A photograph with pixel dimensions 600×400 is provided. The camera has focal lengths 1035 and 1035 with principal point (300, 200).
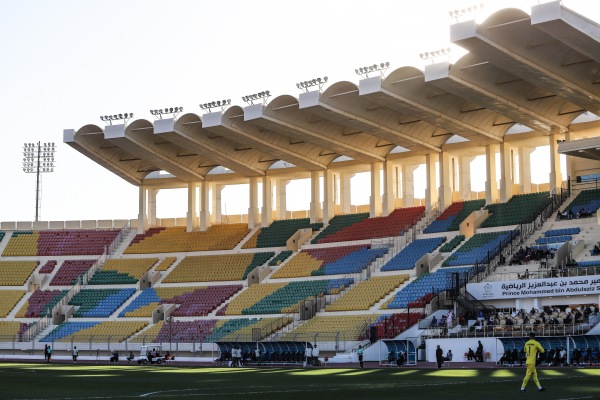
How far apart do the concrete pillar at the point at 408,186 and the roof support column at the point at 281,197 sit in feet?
32.2

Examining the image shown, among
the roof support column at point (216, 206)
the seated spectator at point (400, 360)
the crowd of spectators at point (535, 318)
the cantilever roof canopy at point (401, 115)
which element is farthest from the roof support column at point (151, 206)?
the seated spectator at point (400, 360)

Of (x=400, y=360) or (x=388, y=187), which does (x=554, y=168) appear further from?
(x=400, y=360)

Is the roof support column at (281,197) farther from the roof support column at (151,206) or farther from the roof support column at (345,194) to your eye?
the roof support column at (151,206)

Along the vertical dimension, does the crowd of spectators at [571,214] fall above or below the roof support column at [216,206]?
below

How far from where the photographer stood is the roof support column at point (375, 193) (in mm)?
69294

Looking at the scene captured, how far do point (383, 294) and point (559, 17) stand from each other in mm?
21331

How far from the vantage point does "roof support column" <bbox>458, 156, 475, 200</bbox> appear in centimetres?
6725

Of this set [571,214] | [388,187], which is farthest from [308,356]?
[388,187]

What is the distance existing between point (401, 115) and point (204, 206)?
21890 mm

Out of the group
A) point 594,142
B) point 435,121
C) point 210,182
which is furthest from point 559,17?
point 210,182

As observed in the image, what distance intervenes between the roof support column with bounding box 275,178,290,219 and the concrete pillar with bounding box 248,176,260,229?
1.78 metres

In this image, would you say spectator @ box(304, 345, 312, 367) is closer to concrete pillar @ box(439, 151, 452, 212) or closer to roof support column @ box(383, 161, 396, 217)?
concrete pillar @ box(439, 151, 452, 212)

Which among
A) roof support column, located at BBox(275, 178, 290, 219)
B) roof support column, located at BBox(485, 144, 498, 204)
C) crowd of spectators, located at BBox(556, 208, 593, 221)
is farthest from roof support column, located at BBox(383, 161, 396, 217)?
crowd of spectators, located at BBox(556, 208, 593, 221)

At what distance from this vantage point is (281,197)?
7681 cm
